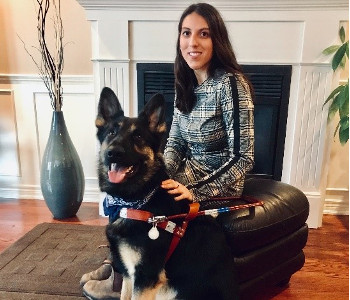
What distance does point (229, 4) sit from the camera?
2.28 m

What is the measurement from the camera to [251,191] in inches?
65.8

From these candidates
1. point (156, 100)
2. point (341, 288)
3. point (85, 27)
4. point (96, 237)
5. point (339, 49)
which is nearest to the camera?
point (156, 100)

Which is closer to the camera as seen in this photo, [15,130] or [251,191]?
[251,191]

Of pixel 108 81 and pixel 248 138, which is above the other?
pixel 108 81

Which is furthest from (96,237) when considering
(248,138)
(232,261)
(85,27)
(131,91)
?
(85,27)

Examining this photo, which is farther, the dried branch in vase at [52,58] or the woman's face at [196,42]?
the dried branch in vase at [52,58]

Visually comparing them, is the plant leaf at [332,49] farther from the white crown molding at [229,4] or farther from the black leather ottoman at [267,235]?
the black leather ottoman at [267,235]

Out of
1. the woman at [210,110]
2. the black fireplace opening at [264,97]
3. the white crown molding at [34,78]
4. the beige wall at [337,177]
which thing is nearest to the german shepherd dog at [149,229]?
the woman at [210,110]

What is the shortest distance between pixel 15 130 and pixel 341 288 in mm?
2602

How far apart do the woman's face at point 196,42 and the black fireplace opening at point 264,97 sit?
3.20ft

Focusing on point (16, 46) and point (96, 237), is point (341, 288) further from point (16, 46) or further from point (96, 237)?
point (16, 46)

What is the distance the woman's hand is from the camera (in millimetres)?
1256

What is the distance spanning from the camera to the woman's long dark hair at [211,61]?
4.68ft

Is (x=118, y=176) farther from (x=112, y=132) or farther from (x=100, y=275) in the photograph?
(x=100, y=275)
